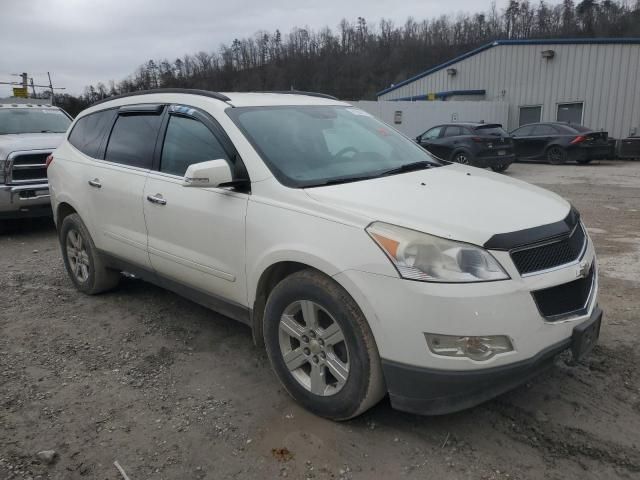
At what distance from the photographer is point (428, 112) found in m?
24.1

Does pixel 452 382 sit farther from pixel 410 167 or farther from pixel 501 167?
pixel 501 167

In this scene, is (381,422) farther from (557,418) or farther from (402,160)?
(402,160)

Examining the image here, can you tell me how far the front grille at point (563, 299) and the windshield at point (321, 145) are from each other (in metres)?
1.27

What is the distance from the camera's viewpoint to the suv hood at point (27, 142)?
788 cm

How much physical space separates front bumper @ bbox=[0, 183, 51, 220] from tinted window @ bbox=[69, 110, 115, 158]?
2999 mm

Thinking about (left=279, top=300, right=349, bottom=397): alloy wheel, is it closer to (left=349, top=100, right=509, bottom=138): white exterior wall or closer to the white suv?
the white suv

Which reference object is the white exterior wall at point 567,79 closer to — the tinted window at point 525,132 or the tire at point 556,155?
the tinted window at point 525,132

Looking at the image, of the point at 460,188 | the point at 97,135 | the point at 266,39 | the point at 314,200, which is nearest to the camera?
the point at 314,200

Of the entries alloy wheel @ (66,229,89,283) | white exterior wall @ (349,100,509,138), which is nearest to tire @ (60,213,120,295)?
alloy wheel @ (66,229,89,283)

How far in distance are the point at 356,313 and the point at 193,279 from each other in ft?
4.95

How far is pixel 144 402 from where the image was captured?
3.30 metres

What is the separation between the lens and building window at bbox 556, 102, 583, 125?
75.4 feet

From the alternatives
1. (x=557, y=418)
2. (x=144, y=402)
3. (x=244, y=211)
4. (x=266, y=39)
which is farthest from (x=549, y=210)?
(x=266, y=39)

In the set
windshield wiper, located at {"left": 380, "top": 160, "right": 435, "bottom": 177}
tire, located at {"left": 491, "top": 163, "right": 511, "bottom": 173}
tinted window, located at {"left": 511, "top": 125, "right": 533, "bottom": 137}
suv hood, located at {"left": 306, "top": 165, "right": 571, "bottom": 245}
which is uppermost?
windshield wiper, located at {"left": 380, "top": 160, "right": 435, "bottom": 177}
